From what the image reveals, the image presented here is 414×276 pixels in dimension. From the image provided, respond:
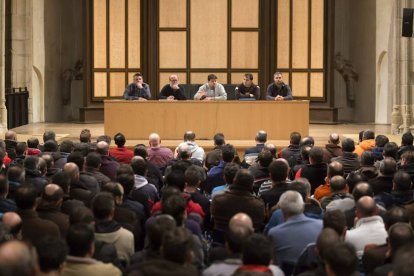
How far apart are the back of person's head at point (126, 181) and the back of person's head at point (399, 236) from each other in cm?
275

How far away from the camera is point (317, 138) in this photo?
1745cm

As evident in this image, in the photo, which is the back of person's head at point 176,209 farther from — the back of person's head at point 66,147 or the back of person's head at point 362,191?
the back of person's head at point 66,147

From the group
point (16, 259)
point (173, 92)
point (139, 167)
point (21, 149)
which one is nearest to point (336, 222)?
point (16, 259)

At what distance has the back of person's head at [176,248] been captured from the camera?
5.06 metres

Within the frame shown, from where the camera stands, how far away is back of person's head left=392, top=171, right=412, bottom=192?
7969mm

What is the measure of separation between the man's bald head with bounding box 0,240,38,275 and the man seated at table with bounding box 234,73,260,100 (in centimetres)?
1214

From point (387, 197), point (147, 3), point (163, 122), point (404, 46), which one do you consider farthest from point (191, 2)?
point (387, 197)

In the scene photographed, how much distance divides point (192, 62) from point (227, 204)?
15.2m

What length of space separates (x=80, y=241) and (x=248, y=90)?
37.1 ft

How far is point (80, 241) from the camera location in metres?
5.40

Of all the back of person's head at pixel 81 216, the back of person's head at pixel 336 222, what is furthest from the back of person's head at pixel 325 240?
the back of person's head at pixel 81 216

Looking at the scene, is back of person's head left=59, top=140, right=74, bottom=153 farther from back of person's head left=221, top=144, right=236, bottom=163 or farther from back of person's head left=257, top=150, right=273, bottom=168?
back of person's head left=257, top=150, right=273, bottom=168

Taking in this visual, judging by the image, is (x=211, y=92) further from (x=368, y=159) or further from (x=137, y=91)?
(x=368, y=159)

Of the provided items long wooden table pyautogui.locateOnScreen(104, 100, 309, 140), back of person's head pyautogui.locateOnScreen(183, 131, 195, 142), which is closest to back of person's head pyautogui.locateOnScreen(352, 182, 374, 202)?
back of person's head pyautogui.locateOnScreen(183, 131, 195, 142)
